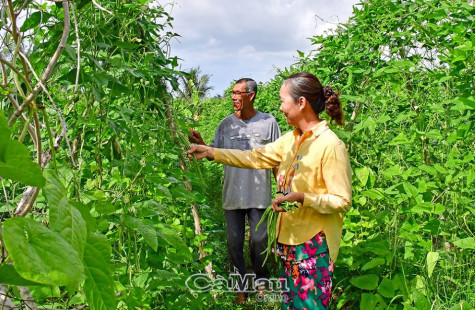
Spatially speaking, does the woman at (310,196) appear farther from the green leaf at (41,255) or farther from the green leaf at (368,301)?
the green leaf at (41,255)

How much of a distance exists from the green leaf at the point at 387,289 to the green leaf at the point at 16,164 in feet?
7.59

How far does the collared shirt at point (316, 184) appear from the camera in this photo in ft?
6.73

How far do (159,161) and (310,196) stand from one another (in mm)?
940

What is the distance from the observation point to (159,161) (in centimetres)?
261

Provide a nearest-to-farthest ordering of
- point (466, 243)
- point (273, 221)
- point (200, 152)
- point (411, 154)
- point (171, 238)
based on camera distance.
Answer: point (171, 238), point (466, 243), point (273, 221), point (200, 152), point (411, 154)

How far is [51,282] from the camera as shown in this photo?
1.20ft

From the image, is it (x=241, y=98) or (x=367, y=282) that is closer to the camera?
(x=367, y=282)

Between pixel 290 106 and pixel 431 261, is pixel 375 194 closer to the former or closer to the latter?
pixel 431 261

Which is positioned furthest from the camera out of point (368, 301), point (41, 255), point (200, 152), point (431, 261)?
point (200, 152)

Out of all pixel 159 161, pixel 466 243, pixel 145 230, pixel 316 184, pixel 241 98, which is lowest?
pixel 466 243

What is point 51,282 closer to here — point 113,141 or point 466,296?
point 113,141

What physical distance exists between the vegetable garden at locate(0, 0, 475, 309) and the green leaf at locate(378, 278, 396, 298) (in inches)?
0.4

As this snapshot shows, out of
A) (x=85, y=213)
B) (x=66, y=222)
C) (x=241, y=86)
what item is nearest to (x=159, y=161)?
(x=241, y=86)

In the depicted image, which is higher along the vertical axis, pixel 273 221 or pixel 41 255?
pixel 41 255
